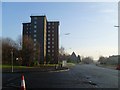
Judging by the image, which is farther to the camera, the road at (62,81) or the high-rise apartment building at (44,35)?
the high-rise apartment building at (44,35)

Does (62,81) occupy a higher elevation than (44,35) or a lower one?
lower

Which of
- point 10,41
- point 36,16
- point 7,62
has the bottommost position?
point 7,62

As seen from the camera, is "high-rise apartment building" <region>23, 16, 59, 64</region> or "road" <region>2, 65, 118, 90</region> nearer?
"road" <region>2, 65, 118, 90</region>

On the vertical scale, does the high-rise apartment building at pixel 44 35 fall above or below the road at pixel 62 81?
above

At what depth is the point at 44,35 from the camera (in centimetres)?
13825

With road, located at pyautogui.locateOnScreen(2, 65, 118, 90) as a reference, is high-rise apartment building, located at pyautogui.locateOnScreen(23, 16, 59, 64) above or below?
above

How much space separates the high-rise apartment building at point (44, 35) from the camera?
135 meters

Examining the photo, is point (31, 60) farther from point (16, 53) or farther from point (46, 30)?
point (46, 30)

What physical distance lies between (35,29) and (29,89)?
11967 centimetres

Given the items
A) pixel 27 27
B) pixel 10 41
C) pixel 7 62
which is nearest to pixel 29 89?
pixel 7 62

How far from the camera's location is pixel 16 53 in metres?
97.6

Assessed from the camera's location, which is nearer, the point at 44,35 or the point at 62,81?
the point at 62,81

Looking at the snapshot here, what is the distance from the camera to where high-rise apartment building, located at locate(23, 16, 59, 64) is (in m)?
135

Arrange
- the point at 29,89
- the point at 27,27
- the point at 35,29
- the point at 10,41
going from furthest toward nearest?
the point at 27,27 → the point at 35,29 → the point at 10,41 → the point at 29,89
